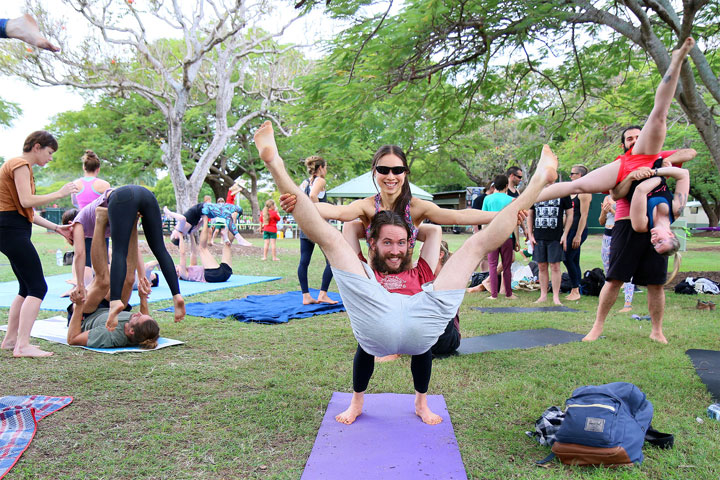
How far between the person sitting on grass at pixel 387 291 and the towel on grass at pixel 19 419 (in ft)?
5.90

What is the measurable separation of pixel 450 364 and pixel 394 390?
796 mm

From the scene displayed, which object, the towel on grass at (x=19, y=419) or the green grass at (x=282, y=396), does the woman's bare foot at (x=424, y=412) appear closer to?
the green grass at (x=282, y=396)

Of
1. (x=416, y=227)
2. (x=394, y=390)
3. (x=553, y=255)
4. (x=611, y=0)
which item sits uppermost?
(x=611, y=0)

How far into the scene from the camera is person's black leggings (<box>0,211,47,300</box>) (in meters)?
4.20

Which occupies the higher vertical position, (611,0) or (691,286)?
(611,0)

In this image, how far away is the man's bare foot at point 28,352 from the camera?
435cm

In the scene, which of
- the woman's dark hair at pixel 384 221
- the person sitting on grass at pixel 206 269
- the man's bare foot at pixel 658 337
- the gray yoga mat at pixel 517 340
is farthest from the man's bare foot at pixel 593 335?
the person sitting on grass at pixel 206 269

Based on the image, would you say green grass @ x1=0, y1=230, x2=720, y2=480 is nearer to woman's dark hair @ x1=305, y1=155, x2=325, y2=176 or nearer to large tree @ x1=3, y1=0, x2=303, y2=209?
woman's dark hair @ x1=305, y1=155, x2=325, y2=176

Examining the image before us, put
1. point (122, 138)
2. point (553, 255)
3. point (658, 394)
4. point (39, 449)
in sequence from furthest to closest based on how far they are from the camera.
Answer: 1. point (122, 138)
2. point (553, 255)
3. point (658, 394)
4. point (39, 449)

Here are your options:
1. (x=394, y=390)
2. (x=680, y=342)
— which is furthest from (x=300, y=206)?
(x=680, y=342)

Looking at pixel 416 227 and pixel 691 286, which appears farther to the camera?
pixel 691 286

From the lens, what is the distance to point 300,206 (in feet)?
9.67

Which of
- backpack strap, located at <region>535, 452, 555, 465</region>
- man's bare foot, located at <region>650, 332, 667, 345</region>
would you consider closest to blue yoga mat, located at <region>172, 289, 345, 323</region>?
man's bare foot, located at <region>650, 332, 667, 345</region>

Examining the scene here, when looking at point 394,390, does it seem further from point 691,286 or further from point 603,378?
point 691,286
